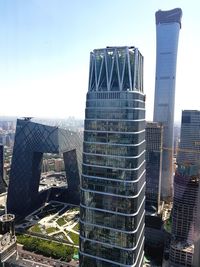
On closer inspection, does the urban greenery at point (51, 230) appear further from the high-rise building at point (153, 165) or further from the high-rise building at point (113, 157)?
the high-rise building at point (113, 157)

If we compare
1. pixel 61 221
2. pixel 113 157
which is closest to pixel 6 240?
pixel 113 157

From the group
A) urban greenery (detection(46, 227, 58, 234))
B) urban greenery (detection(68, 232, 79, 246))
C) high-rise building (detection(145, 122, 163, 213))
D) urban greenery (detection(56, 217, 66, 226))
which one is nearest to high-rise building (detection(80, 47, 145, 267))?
urban greenery (detection(68, 232, 79, 246))

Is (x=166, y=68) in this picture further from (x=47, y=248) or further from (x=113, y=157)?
(x=113, y=157)

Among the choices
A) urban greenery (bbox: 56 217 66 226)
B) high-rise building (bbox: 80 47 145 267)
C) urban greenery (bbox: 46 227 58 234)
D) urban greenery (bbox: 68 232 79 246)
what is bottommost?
urban greenery (bbox: 68 232 79 246)

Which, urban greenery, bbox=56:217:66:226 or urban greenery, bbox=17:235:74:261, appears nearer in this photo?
urban greenery, bbox=17:235:74:261

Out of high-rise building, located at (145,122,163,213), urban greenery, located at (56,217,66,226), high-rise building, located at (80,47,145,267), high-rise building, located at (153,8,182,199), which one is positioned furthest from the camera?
high-rise building, located at (153,8,182,199)

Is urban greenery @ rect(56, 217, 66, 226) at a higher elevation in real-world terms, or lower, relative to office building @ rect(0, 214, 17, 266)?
lower

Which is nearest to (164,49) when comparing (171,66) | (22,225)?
(171,66)

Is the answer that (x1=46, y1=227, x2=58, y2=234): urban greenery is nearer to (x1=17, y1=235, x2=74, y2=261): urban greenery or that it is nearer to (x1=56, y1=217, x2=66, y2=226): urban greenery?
(x1=56, y1=217, x2=66, y2=226): urban greenery
